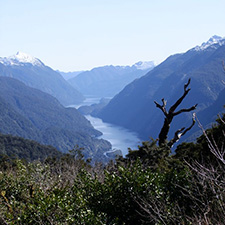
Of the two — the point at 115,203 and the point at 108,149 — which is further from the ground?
the point at 115,203

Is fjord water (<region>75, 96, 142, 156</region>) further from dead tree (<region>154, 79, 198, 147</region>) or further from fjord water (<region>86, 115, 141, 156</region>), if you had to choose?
dead tree (<region>154, 79, 198, 147</region>)

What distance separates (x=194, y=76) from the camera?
539ft

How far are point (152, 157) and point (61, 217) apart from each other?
860cm

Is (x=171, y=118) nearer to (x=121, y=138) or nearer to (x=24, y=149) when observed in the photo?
(x=24, y=149)

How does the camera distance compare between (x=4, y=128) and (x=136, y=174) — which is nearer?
(x=136, y=174)

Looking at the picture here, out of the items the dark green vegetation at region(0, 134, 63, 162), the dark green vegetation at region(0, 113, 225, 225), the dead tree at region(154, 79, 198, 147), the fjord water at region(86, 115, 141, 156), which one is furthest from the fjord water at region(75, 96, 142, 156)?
the dark green vegetation at region(0, 113, 225, 225)

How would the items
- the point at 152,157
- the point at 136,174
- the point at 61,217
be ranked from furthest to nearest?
1. the point at 152,157
2. the point at 136,174
3. the point at 61,217

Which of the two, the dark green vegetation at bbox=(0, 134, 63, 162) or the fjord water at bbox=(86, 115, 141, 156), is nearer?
the dark green vegetation at bbox=(0, 134, 63, 162)

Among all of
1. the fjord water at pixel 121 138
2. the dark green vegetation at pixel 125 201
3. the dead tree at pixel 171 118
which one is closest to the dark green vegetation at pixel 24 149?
the fjord water at pixel 121 138

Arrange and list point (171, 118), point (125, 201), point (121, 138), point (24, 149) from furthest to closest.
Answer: point (121, 138) < point (24, 149) < point (171, 118) < point (125, 201)

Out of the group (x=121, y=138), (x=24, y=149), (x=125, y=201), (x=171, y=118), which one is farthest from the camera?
(x=121, y=138)

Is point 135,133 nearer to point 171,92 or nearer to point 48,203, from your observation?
point 171,92

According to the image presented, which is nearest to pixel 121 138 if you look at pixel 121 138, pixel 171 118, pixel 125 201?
pixel 121 138

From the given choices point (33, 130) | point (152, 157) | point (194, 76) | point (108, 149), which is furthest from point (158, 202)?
point (33, 130)
